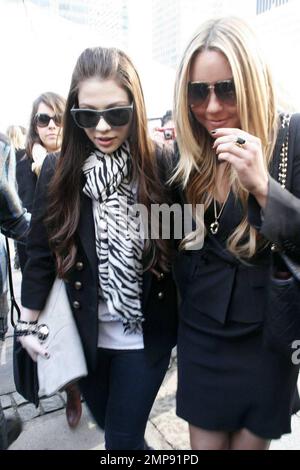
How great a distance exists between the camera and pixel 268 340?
4.07ft

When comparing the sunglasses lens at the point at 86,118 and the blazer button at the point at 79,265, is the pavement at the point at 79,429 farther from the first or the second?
the sunglasses lens at the point at 86,118

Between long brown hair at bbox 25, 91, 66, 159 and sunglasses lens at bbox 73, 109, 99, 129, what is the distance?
5.53ft

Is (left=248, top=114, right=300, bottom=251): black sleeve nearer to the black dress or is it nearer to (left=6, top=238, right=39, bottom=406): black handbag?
the black dress

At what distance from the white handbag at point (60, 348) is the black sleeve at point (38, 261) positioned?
0.14 ft

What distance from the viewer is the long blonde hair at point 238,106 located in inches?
46.8

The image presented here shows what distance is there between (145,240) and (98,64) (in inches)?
26.4

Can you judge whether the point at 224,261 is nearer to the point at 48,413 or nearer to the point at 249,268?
the point at 249,268

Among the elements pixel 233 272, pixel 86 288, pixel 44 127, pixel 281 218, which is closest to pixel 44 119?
pixel 44 127

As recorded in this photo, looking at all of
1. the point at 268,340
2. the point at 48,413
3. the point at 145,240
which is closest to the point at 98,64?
the point at 145,240

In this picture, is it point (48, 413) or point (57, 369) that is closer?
point (57, 369)

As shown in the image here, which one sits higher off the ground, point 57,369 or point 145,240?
point 145,240

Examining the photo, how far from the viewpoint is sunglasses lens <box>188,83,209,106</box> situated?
1.25 meters

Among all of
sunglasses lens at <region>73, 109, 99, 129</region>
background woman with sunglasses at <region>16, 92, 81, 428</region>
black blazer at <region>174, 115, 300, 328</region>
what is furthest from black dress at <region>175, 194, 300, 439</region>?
background woman with sunglasses at <region>16, 92, 81, 428</region>

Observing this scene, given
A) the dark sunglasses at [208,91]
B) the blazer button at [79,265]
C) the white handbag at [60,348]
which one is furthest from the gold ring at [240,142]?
the white handbag at [60,348]
